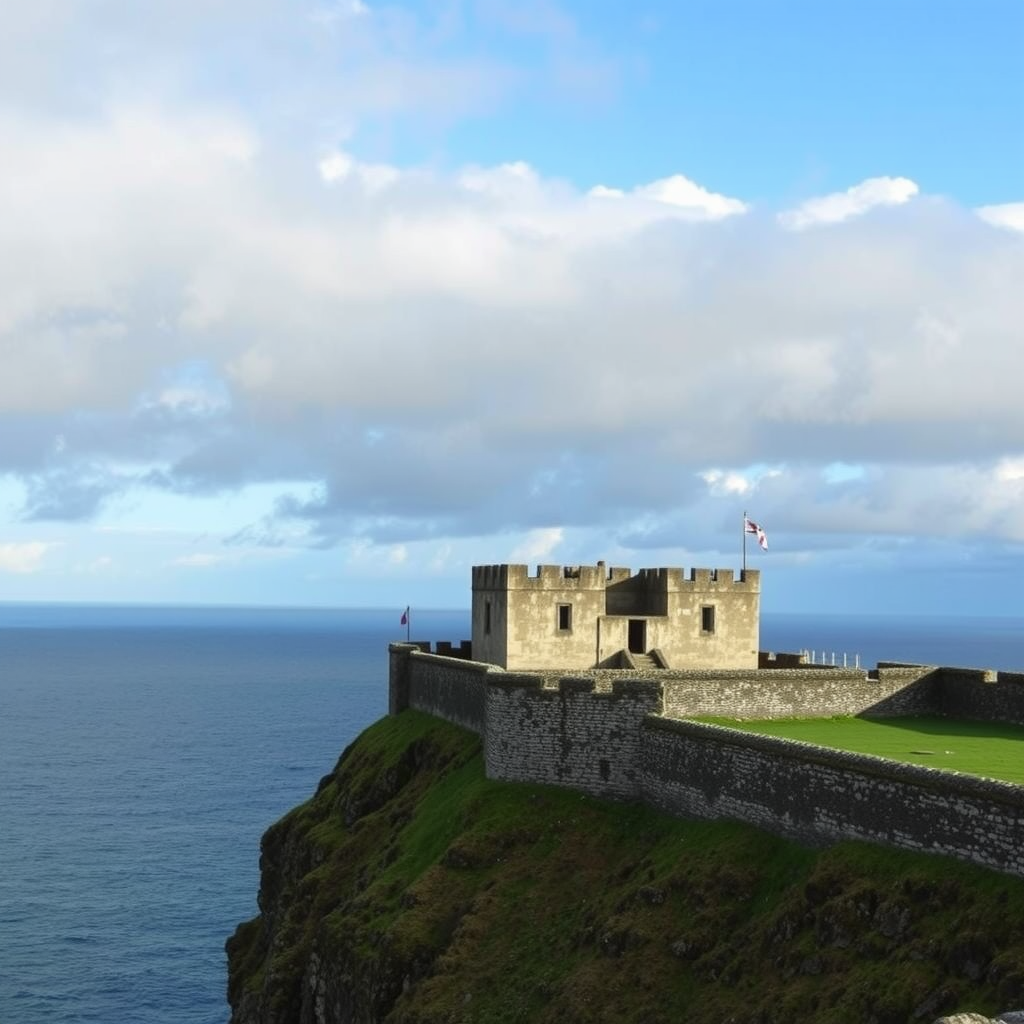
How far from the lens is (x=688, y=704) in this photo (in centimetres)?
4253

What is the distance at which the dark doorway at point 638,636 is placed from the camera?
5606cm

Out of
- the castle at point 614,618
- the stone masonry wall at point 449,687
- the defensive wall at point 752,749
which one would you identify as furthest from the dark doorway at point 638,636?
the defensive wall at point 752,749

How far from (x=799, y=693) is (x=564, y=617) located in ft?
43.3

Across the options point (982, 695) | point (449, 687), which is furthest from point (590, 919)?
point (449, 687)

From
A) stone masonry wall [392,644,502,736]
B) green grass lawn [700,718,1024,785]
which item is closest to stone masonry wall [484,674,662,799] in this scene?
stone masonry wall [392,644,502,736]

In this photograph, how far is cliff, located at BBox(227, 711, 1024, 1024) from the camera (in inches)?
1000

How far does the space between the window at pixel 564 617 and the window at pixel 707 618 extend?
6.26 m

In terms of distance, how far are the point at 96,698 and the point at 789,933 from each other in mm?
185692

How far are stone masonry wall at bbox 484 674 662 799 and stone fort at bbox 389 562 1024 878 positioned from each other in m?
0.05

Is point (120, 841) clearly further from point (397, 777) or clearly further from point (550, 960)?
point (550, 960)

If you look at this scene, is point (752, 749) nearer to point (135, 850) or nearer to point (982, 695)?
point (982, 695)

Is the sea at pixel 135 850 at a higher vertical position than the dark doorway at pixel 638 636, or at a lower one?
lower

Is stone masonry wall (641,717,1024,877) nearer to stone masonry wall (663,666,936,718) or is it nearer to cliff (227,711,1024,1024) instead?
cliff (227,711,1024,1024)

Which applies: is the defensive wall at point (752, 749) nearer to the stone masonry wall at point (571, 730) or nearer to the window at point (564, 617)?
the stone masonry wall at point (571, 730)
